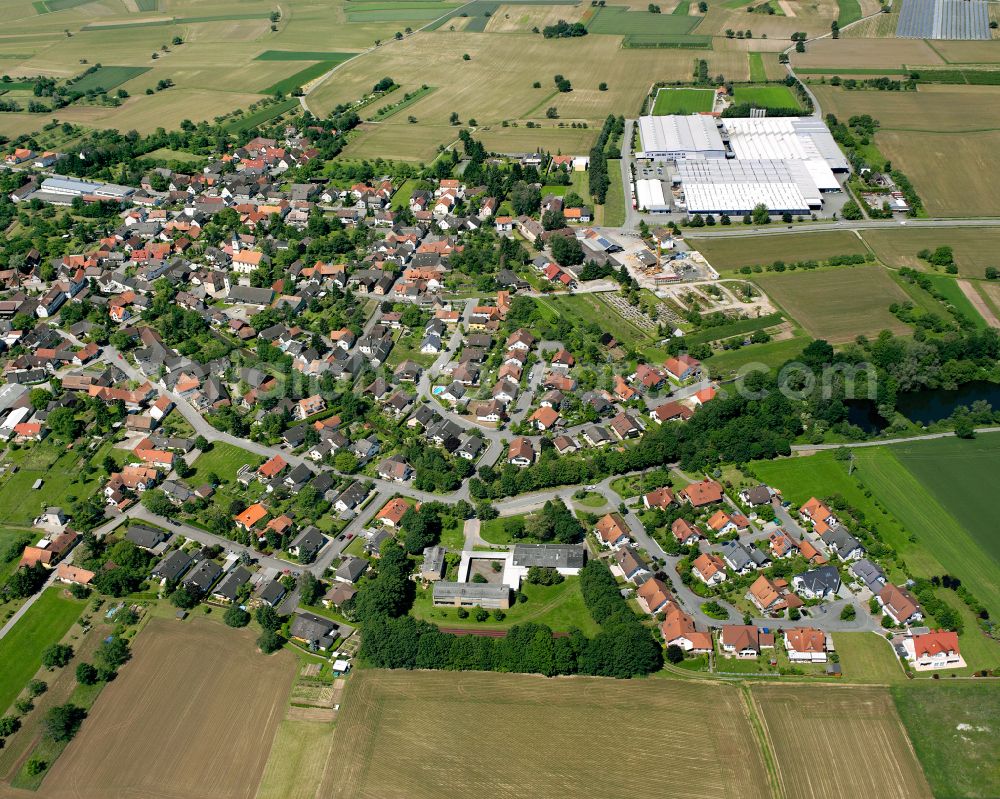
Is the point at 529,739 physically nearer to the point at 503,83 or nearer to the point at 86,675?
the point at 86,675

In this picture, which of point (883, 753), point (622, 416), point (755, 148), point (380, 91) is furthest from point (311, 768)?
point (380, 91)

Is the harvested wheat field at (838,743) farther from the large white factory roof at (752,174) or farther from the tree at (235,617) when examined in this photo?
the large white factory roof at (752,174)

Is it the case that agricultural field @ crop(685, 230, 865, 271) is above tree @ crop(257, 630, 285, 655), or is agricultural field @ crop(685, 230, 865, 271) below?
above

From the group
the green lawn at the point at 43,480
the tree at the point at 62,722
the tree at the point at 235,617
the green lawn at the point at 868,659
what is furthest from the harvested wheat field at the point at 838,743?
the green lawn at the point at 43,480

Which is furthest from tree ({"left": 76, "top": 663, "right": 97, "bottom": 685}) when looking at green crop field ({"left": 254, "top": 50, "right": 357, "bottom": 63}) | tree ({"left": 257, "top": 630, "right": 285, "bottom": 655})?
green crop field ({"left": 254, "top": 50, "right": 357, "bottom": 63})

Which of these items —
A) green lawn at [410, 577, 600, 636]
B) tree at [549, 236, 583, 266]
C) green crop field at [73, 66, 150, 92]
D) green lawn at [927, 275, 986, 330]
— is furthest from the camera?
green crop field at [73, 66, 150, 92]

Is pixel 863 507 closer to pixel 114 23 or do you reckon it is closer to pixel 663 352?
pixel 663 352

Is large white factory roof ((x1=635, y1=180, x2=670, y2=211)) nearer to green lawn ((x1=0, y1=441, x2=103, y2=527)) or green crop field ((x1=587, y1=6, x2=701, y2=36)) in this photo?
green lawn ((x1=0, y1=441, x2=103, y2=527))

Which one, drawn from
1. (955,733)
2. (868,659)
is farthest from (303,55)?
(955,733)
